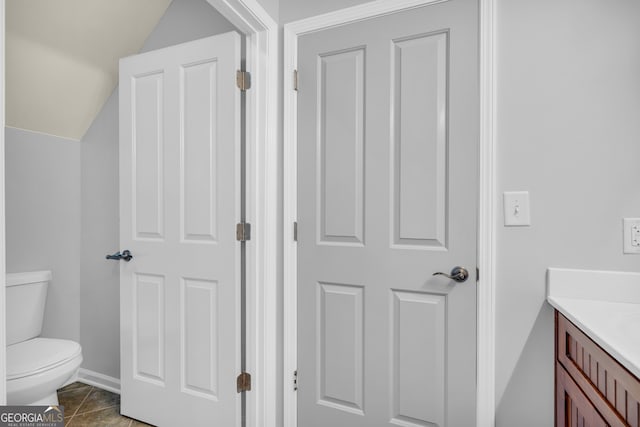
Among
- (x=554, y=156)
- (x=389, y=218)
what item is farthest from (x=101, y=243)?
(x=554, y=156)

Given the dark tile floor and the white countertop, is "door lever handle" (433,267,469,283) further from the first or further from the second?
the dark tile floor

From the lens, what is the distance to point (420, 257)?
144 cm

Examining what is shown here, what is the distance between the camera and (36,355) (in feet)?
5.67

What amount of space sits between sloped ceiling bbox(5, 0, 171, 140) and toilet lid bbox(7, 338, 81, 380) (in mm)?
1253

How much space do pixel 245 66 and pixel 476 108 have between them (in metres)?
1.07

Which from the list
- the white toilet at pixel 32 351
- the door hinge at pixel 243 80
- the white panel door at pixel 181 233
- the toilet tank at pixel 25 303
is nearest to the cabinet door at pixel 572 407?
the white panel door at pixel 181 233

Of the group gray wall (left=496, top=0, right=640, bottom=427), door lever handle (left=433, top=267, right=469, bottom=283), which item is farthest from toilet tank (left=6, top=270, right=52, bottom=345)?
gray wall (left=496, top=0, right=640, bottom=427)

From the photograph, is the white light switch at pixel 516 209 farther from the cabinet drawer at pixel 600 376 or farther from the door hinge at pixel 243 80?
the door hinge at pixel 243 80

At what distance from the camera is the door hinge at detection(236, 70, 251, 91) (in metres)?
1.65

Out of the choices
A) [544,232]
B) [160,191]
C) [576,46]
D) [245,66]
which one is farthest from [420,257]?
[160,191]

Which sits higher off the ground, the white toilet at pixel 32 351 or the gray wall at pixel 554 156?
the gray wall at pixel 554 156

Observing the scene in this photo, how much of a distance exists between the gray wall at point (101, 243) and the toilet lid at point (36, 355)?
1.22ft

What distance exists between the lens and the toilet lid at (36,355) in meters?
1.58

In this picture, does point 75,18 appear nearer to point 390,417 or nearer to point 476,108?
point 476,108
